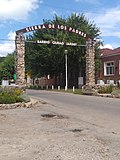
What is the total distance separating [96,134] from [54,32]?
47.1 metres

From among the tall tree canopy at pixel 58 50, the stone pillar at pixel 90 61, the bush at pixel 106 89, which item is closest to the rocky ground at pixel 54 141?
the bush at pixel 106 89

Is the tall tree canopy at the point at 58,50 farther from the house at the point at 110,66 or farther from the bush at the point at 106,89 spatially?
the bush at the point at 106,89

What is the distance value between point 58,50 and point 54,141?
46.0 metres

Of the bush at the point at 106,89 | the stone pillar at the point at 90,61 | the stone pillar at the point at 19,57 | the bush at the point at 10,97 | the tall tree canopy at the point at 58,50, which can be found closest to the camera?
the bush at the point at 10,97

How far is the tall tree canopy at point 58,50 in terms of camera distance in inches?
2176

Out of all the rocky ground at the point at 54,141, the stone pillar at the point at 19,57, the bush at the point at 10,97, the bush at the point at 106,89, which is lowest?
the rocky ground at the point at 54,141

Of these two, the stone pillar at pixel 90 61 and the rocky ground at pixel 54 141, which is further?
the stone pillar at pixel 90 61

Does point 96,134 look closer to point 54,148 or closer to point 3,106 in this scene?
point 54,148

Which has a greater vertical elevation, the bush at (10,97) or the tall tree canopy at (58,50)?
the tall tree canopy at (58,50)

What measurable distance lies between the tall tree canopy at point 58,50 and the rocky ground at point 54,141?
41.4 metres

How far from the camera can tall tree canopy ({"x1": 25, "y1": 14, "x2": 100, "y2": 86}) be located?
55.3 metres

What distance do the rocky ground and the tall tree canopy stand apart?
4141cm

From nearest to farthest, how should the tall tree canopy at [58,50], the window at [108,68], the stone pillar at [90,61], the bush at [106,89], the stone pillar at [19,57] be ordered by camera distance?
1. the stone pillar at [19,57]
2. the bush at [106,89]
3. the stone pillar at [90,61]
4. the tall tree canopy at [58,50]
5. the window at [108,68]

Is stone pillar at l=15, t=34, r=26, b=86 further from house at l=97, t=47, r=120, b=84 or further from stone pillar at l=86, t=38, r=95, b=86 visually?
house at l=97, t=47, r=120, b=84
